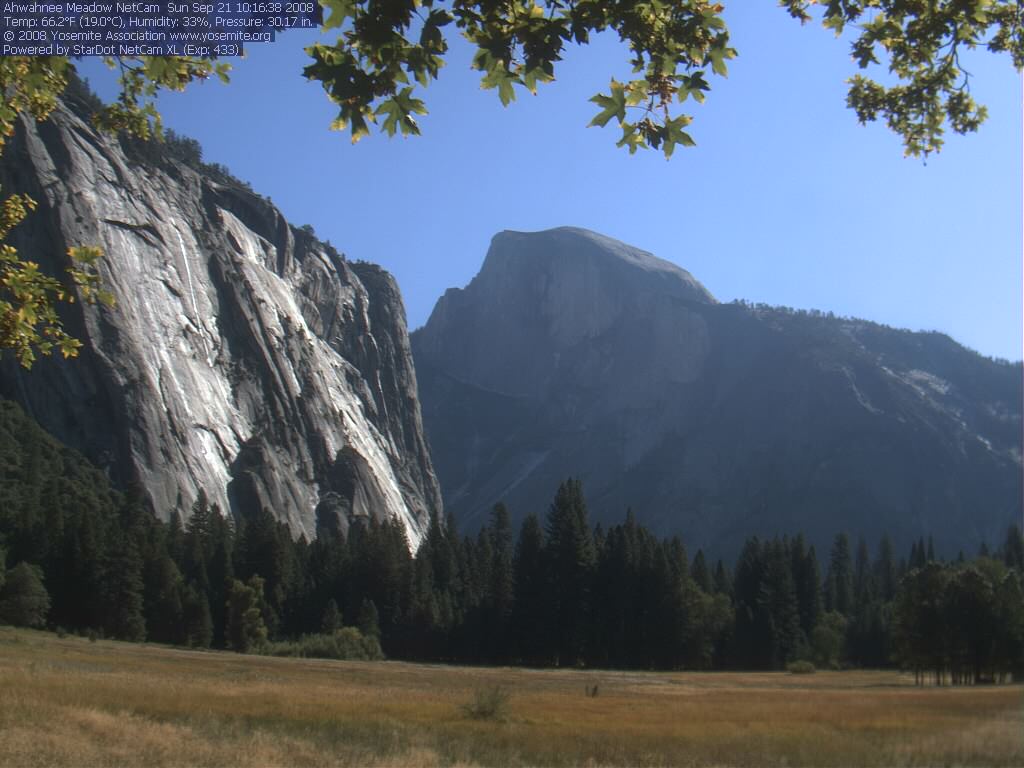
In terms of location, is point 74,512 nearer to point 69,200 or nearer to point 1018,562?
point 69,200

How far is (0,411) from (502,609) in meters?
61.0

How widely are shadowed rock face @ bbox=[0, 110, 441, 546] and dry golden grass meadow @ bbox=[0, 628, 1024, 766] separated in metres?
84.1

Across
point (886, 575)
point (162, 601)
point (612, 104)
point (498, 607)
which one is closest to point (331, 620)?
point (162, 601)

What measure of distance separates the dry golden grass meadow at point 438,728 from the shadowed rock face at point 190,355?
84.1m

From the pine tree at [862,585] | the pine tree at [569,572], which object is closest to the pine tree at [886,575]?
the pine tree at [862,585]

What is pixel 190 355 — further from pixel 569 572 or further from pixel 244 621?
pixel 569 572

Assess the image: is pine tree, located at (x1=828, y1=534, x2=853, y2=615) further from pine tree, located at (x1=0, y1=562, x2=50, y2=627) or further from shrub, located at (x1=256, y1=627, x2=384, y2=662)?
pine tree, located at (x1=0, y1=562, x2=50, y2=627)

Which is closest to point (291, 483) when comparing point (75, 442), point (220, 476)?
point (220, 476)

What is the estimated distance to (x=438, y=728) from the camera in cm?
2714

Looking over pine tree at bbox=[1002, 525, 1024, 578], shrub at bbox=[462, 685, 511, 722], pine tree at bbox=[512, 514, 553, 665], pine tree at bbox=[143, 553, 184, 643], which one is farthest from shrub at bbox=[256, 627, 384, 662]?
pine tree at bbox=[1002, 525, 1024, 578]

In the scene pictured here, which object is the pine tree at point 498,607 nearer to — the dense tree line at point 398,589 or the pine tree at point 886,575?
the dense tree line at point 398,589

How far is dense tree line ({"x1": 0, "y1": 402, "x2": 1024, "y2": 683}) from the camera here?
267 feet

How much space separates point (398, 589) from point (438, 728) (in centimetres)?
7359

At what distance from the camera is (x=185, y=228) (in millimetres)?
143375
